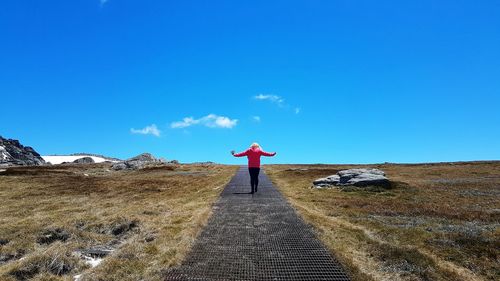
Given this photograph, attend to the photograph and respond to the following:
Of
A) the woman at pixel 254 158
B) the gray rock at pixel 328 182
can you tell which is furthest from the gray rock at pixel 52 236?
the gray rock at pixel 328 182

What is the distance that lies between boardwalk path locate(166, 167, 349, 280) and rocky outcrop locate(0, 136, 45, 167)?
13988 cm

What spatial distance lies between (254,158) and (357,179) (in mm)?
8485

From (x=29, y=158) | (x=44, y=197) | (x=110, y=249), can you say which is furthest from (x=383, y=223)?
(x=29, y=158)

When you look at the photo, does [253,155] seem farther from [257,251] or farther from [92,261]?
[92,261]

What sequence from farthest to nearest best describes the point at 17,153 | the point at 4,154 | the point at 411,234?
1. the point at 17,153
2. the point at 4,154
3. the point at 411,234

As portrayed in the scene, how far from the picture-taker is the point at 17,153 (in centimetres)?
14475

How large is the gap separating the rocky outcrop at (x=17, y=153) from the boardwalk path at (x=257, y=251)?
139884 mm

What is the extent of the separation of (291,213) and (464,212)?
820 cm

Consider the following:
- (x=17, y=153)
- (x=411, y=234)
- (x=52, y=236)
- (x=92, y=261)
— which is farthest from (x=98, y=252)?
(x=17, y=153)

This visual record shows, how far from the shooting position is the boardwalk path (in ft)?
30.0

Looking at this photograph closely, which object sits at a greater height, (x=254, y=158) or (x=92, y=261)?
(x=254, y=158)

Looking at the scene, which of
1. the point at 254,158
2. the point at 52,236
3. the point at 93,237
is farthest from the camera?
the point at 254,158

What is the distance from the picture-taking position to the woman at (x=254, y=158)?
23.0 metres

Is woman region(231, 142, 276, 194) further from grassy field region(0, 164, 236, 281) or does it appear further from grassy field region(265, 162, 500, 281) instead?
grassy field region(265, 162, 500, 281)
